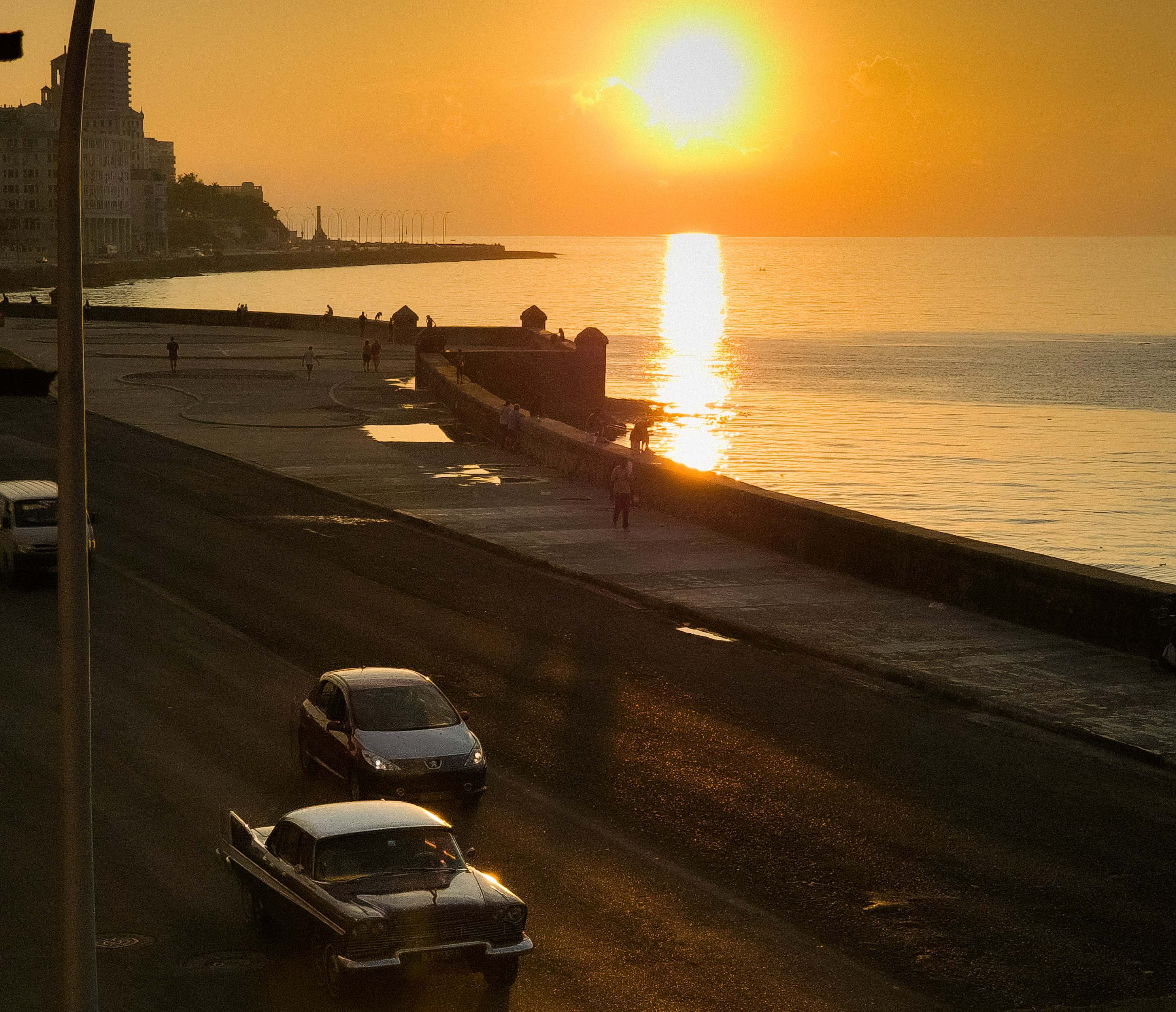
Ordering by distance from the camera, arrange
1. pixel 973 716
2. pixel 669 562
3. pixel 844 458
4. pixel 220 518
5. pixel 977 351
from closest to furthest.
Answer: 1. pixel 973 716
2. pixel 669 562
3. pixel 220 518
4. pixel 844 458
5. pixel 977 351

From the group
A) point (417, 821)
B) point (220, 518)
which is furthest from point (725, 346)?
point (417, 821)

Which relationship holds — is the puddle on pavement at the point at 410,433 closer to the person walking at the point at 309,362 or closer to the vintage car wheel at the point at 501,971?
the person walking at the point at 309,362

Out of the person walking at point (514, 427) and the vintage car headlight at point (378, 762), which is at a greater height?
the person walking at point (514, 427)

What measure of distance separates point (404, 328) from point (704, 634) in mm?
67876

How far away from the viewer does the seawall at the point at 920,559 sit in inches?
925

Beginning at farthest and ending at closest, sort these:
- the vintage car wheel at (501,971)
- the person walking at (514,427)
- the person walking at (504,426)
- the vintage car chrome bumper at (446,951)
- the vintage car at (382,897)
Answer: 1. the person walking at (504,426)
2. the person walking at (514,427)
3. the vintage car wheel at (501,971)
4. the vintage car at (382,897)
5. the vintage car chrome bumper at (446,951)

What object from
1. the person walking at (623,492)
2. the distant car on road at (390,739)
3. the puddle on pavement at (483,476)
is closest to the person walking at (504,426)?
the puddle on pavement at (483,476)

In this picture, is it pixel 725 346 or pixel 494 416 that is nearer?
pixel 494 416

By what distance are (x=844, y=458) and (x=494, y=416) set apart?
33852 millimetres

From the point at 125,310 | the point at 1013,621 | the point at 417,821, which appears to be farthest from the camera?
the point at 125,310

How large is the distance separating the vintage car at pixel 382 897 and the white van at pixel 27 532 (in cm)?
1608

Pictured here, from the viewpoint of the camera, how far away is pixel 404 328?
90312 millimetres

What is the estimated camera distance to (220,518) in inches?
1382

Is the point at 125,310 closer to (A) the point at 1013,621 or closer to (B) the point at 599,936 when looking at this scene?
(A) the point at 1013,621
